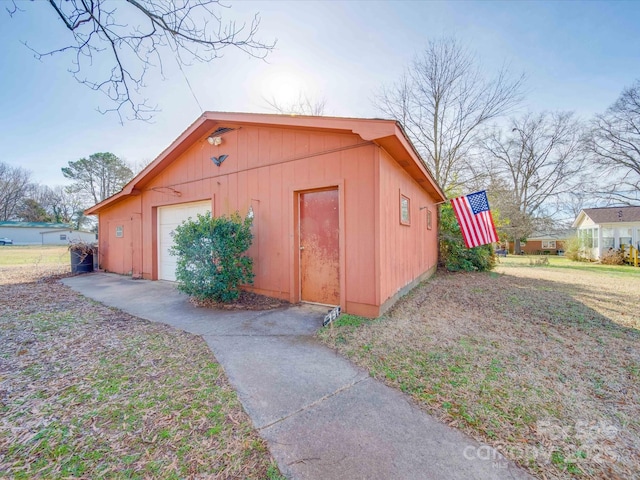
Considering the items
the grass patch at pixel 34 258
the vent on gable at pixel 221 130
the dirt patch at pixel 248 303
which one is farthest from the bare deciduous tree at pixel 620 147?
the grass patch at pixel 34 258

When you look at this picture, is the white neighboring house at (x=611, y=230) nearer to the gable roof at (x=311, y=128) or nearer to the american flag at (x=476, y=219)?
the gable roof at (x=311, y=128)

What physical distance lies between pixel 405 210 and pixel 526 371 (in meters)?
3.78

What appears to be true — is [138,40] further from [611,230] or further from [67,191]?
[67,191]

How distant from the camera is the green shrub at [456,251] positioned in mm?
10227

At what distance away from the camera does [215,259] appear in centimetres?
479

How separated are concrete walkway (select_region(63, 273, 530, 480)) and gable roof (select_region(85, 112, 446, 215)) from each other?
3059 mm

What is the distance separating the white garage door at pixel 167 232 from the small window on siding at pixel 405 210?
5.46m

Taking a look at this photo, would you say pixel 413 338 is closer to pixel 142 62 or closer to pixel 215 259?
pixel 215 259

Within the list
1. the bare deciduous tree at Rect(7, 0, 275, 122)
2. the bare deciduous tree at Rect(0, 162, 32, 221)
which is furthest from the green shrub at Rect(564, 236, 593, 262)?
the bare deciduous tree at Rect(0, 162, 32, 221)

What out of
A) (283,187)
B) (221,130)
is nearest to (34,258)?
(221,130)

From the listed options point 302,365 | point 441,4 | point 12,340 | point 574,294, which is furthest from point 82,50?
point 574,294

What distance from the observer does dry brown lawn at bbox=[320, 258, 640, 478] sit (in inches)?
66.6

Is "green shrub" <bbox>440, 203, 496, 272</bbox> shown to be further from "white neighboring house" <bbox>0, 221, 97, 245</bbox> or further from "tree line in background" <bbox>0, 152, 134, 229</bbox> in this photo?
"white neighboring house" <bbox>0, 221, 97, 245</bbox>

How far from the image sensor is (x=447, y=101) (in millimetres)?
12969
